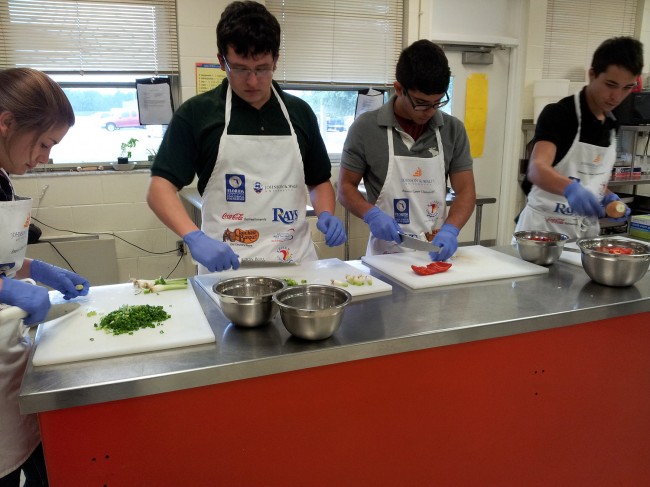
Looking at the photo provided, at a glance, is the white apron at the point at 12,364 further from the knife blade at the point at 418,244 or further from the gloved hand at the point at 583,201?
the gloved hand at the point at 583,201

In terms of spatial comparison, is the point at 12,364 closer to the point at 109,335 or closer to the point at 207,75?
the point at 109,335

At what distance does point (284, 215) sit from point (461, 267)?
0.66 meters

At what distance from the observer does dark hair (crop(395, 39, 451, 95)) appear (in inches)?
72.1

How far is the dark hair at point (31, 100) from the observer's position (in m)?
1.12

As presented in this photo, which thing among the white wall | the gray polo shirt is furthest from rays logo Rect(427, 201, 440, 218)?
the white wall

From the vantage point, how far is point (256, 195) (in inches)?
72.3

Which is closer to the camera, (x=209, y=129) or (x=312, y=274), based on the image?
(x=312, y=274)

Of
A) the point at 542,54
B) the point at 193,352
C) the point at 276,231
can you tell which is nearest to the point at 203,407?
the point at 193,352

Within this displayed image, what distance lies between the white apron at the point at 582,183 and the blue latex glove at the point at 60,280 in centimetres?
198

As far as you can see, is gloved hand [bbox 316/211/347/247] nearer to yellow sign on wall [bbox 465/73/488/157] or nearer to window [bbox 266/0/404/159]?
window [bbox 266/0/404/159]

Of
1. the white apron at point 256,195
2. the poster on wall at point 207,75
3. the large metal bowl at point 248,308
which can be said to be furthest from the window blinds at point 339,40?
the large metal bowl at point 248,308

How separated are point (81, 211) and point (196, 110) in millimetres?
2191

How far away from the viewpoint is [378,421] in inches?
48.9

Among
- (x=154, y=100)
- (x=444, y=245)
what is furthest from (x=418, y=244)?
(x=154, y=100)
